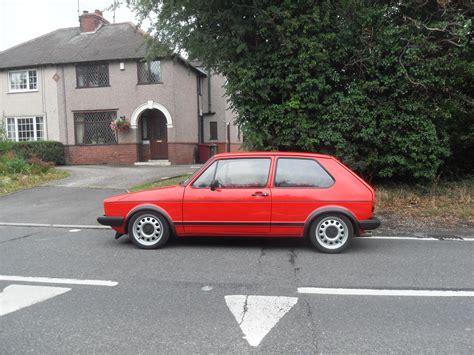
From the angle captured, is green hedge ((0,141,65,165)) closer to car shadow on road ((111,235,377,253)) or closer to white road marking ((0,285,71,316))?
car shadow on road ((111,235,377,253))

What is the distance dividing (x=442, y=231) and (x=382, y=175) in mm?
2682

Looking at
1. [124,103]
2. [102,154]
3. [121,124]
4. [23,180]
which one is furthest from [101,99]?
[23,180]

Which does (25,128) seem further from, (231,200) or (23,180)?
(231,200)

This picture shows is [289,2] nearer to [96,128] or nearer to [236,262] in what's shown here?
[236,262]

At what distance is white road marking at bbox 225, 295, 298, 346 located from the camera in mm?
3309

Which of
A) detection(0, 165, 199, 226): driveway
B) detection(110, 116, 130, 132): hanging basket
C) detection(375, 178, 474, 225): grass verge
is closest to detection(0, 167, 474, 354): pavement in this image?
detection(375, 178, 474, 225): grass verge

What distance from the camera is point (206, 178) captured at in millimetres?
5996

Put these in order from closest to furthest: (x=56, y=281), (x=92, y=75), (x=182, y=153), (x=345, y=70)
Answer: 1. (x=56, y=281)
2. (x=345, y=70)
3. (x=92, y=75)
4. (x=182, y=153)

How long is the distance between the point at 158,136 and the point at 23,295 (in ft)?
61.2

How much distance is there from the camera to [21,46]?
24.7 m

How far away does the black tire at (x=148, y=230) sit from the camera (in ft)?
19.6

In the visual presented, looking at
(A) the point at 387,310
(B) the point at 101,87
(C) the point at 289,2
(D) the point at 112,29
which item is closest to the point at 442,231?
(A) the point at 387,310

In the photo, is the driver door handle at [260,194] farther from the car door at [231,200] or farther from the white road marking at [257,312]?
the white road marking at [257,312]

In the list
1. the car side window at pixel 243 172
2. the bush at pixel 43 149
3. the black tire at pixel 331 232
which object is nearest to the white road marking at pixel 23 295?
the car side window at pixel 243 172
